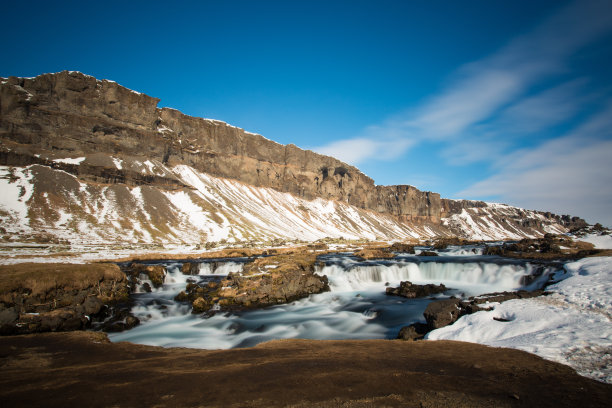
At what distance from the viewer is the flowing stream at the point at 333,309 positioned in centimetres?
1877

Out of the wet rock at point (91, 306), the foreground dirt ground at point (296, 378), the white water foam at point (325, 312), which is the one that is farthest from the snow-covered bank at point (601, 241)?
the wet rock at point (91, 306)

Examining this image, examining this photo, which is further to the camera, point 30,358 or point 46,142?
point 46,142

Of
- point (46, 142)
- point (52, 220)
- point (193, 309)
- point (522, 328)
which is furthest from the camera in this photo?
point (46, 142)

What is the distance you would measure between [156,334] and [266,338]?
7393 mm

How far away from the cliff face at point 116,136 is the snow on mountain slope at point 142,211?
22.1ft

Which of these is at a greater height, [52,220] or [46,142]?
[46,142]

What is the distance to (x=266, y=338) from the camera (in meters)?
18.1

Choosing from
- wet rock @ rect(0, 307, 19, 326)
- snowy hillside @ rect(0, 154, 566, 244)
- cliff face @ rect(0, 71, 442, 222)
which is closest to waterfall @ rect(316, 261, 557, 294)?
wet rock @ rect(0, 307, 19, 326)

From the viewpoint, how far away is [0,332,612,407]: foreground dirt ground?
6.55 metres

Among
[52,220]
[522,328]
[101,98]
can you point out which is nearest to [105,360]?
[522,328]

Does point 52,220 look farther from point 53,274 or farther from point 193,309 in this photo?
point 193,309

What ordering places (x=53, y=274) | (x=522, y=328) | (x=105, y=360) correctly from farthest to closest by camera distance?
(x=53, y=274), (x=522, y=328), (x=105, y=360)

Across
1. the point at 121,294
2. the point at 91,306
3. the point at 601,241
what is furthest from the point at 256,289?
the point at 601,241

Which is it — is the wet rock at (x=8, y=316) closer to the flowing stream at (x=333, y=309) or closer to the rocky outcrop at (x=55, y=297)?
the rocky outcrop at (x=55, y=297)
